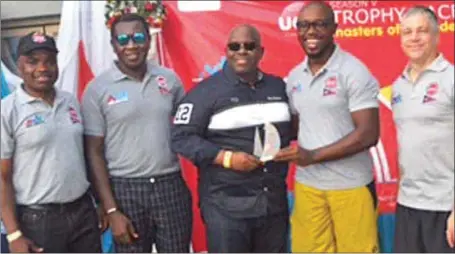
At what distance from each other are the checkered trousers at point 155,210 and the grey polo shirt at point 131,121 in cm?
5

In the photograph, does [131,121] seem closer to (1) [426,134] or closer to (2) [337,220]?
(2) [337,220]

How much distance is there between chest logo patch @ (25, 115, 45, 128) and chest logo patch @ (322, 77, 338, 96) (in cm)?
127

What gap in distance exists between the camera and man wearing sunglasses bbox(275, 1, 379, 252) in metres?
3.22

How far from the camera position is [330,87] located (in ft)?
10.6

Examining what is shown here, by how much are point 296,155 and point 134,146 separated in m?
0.76

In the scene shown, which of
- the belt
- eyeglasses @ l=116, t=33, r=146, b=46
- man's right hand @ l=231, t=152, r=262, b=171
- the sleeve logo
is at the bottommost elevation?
the belt

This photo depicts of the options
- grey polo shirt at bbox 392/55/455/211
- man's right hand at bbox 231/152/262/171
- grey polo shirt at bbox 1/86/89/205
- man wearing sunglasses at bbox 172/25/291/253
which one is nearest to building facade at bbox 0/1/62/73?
grey polo shirt at bbox 1/86/89/205

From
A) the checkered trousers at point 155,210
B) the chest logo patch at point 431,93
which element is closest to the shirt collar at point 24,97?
the checkered trousers at point 155,210

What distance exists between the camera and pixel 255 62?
3.22 meters

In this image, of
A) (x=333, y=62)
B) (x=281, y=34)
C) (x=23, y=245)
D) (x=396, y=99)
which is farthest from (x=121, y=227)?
(x=281, y=34)

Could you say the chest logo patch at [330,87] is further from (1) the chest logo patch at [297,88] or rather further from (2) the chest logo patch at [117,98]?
(2) the chest logo patch at [117,98]

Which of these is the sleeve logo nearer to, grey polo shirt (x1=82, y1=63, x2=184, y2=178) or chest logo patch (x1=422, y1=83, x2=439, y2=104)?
grey polo shirt (x1=82, y1=63, x2=184, y2=178)

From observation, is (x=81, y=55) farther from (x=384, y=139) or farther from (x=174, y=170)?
(x=384, y=139)

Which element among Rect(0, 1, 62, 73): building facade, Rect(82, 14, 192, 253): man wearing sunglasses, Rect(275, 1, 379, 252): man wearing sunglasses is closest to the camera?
Rect(275, 1, 379, 252): man wearing sunglasses
